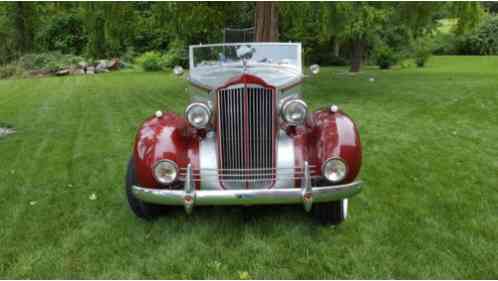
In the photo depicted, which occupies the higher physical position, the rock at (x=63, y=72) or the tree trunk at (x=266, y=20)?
the tree trunk at (x=266, y=20)

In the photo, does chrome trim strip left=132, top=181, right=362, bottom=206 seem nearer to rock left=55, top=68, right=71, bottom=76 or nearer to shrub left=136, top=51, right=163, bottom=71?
rock left=55, top=68, right=71, bottom=76

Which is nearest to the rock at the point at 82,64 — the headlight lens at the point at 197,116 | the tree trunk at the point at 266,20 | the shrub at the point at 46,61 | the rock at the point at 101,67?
the shrub at the point at 46,61

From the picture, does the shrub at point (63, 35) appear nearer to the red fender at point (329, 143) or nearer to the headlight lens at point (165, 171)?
the headlight lens at point (165, 171)

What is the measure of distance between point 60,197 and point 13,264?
1.35 m

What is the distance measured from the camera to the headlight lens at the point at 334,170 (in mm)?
3203

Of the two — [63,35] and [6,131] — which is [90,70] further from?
[6,131]

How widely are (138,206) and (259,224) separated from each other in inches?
42.3

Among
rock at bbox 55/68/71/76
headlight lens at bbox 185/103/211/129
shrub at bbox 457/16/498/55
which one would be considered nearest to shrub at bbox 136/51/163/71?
rock at bbox 55/68/71/76

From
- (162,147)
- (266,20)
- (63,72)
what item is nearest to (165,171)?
(162,147)

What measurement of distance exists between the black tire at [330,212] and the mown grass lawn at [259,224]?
0.08 metres

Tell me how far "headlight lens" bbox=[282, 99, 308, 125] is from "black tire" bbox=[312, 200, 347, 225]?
748 millimetres

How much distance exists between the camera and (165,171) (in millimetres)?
3227

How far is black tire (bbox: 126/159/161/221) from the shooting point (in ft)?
11.9

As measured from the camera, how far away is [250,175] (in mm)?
3367
